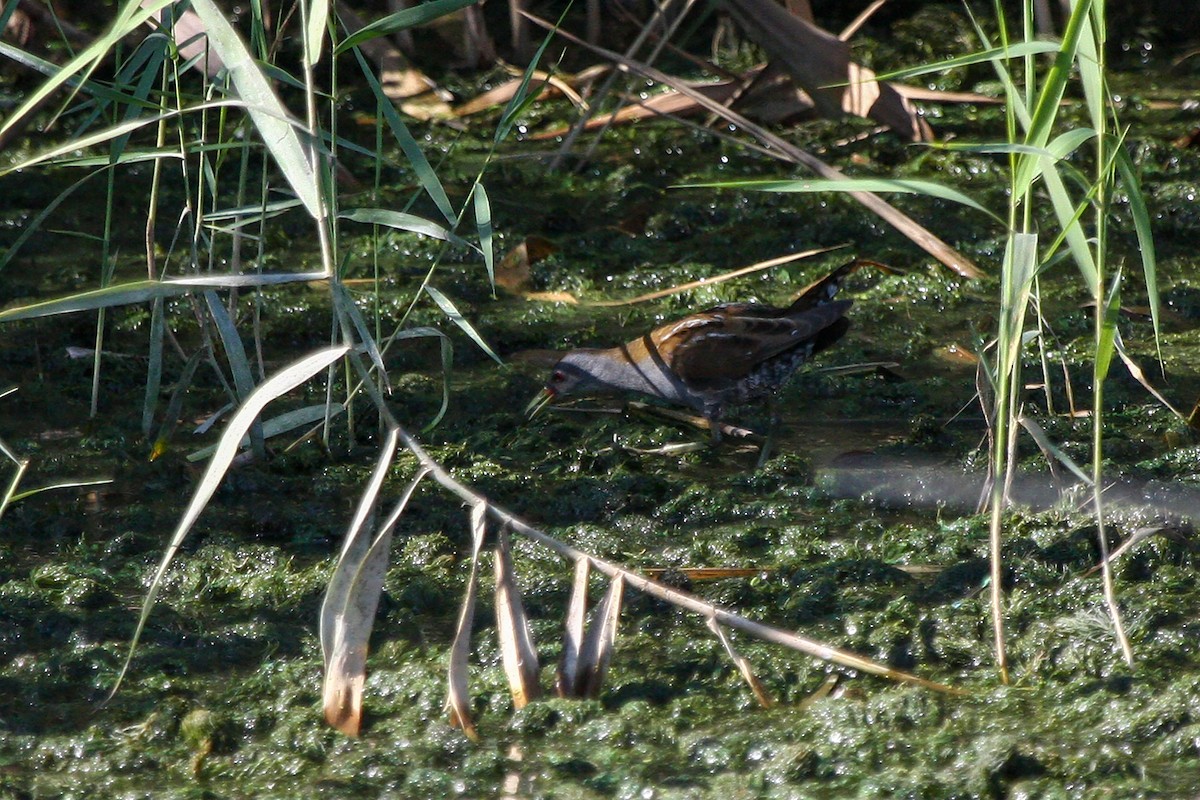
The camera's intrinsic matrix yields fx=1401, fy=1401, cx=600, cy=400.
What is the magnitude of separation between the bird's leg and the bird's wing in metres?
0.18

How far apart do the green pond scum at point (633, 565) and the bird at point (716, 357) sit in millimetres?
116

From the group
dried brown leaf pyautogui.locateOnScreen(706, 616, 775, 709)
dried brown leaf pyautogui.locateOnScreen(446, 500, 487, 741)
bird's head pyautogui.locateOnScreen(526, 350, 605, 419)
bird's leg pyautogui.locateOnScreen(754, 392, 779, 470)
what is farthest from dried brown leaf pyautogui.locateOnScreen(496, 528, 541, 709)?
bird's head pyautogui.locateOnScreen(526, 350, 605, 419)

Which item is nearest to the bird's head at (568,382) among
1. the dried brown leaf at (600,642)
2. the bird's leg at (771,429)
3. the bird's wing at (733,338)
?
the bird's wing at (733,338)

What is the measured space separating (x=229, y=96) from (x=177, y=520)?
1.16 metres

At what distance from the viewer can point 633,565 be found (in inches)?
129

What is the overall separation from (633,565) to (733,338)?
3.30 ft

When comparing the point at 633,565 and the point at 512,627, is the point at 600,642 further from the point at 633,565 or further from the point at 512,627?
the point at 633,565

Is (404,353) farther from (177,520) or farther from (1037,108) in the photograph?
(1037,108)

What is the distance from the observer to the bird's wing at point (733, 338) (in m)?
4.07

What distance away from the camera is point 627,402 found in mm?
4398

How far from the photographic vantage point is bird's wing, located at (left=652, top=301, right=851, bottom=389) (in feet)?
13.4

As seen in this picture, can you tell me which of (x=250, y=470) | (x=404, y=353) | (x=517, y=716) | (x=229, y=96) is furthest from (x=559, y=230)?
(x=517, y=716)

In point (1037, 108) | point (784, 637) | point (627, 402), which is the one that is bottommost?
point (627, 402)

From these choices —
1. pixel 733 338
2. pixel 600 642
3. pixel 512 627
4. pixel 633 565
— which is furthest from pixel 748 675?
pixel 733 338
